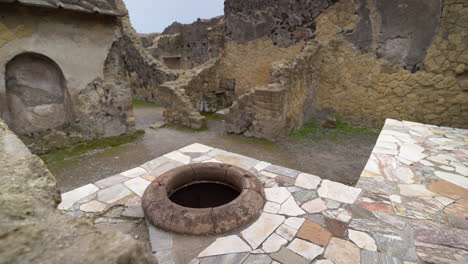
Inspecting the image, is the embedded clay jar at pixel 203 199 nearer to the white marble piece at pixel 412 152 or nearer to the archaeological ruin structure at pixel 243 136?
the archaeological ruin structure at pixel 243 136

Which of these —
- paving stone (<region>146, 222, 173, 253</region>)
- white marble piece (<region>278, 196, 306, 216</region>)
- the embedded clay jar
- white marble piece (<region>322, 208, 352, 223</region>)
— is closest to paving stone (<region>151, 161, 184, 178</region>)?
the embedded clay jar

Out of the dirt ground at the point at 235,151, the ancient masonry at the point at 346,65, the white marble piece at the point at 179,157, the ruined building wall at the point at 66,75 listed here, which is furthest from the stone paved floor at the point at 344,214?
the ancient masonry at the point at 346,65

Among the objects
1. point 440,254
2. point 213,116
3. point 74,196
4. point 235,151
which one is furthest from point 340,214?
point 213,116

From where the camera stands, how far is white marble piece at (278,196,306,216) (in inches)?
94.4

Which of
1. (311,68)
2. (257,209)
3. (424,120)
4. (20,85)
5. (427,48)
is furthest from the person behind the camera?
(311,68)

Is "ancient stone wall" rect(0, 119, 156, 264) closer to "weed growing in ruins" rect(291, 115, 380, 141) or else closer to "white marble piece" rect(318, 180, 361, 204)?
"white marble piece" rect(318, 180, 361, 204)

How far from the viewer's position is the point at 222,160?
3547 mm

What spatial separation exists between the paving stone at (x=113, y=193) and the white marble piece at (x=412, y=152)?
3470 millimetres

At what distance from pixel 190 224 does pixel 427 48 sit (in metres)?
7.50

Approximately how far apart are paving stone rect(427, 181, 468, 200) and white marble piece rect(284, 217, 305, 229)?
1355 mm

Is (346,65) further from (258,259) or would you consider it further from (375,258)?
(258,259)

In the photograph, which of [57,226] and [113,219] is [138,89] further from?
[57,226]

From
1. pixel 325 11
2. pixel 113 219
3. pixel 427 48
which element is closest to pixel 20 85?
pixel 113 219

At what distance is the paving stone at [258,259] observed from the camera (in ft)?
6.02
